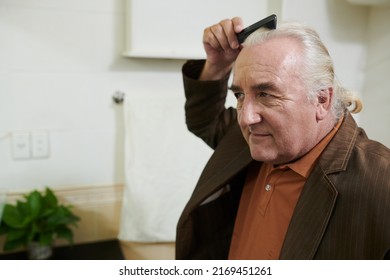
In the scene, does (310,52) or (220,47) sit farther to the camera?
(220,47)

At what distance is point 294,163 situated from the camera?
775 millimetres

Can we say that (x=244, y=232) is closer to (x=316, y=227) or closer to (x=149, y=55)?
(x=316, y=227)

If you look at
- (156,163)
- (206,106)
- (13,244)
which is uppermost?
(206,106)

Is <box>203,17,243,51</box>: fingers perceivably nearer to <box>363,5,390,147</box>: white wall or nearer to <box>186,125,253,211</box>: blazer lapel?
<box>186,125,253,211</box>: blazer lapel

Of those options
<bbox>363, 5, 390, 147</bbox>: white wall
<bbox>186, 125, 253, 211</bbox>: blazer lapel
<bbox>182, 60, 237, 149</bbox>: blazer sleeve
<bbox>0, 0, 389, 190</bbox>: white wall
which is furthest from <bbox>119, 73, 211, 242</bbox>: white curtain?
<bbox>363, 5, 390, 147</bbox>: white wall

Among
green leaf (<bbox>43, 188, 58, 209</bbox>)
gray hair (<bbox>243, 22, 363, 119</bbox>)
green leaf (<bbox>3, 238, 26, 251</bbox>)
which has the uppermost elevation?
gray hair (<bbox>243, 22, 363, 119</bbox>)

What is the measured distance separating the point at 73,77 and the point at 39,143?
0.30 meters

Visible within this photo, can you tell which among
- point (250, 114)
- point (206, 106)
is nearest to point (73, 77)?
point (206, 106)

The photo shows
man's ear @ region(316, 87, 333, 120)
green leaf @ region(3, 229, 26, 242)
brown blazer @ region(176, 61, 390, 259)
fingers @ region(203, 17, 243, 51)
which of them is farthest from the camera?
green leaf @ region(3, 229, 26, 242)

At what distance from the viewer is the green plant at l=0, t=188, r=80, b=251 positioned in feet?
4.02

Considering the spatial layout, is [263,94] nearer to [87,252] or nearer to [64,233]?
[64,233]

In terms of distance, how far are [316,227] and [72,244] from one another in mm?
1107

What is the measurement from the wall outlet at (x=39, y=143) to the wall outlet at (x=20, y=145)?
0.02m
